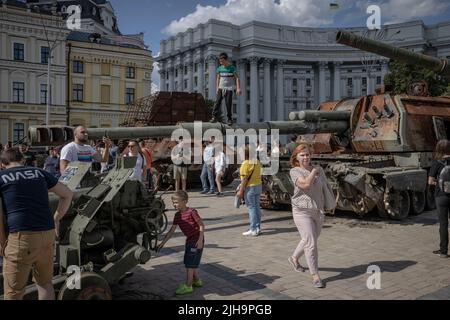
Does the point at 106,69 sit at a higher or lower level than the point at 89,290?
higher

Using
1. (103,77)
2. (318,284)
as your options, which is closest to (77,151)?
(318,284)

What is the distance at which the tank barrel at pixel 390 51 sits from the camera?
8625 mm

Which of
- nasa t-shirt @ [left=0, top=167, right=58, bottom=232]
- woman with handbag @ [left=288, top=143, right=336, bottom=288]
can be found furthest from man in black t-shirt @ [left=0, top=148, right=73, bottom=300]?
woman with handbag @ [left=288, top=143, right=336, bottom=288]

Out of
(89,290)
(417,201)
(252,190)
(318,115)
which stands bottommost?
(89,290)

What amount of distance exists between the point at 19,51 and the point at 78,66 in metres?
5.88

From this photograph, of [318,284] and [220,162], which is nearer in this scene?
[318,284]

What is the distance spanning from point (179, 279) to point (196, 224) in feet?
2.99

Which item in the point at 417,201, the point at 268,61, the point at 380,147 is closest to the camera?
the point at 380,147

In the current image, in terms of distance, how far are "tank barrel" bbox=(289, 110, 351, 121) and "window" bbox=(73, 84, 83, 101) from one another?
4029cm

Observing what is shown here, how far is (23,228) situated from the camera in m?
4.07

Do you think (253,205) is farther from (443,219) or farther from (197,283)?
(197,283)
